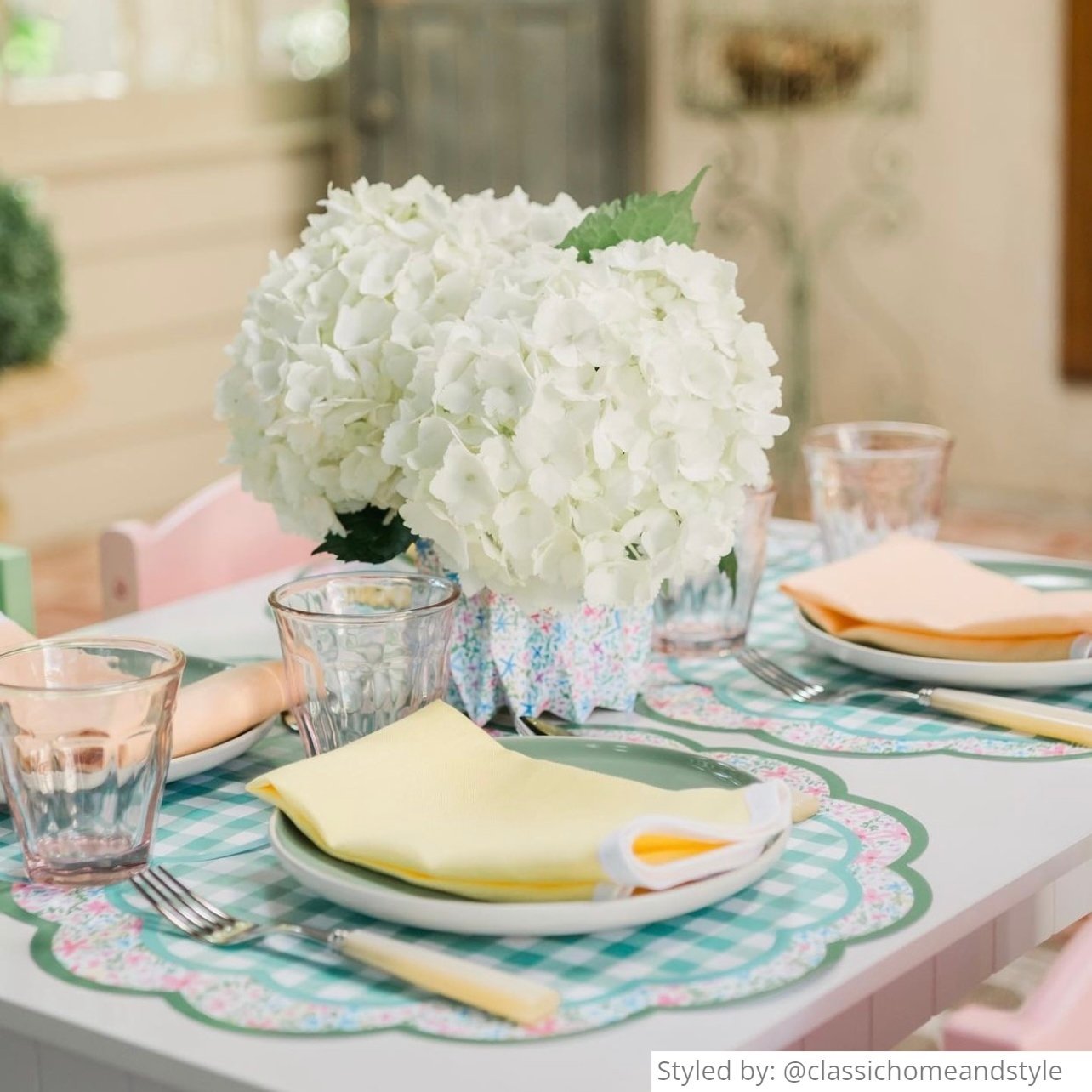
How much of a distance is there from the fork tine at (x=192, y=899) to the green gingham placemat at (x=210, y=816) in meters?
0.03

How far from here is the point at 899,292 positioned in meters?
4.89

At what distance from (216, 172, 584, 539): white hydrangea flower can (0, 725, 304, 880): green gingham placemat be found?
0.56 feet

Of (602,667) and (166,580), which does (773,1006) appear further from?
(166,580)

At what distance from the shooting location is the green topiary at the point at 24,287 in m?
3.77

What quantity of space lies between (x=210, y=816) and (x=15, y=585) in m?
0.77

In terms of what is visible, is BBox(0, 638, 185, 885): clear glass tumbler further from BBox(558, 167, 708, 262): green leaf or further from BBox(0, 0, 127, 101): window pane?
BBox(0, 0, 127, 101): window pane

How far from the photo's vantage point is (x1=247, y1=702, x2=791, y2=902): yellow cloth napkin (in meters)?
0.97

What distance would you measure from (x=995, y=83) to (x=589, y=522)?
12.4ft

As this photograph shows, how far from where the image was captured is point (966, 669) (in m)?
1.39

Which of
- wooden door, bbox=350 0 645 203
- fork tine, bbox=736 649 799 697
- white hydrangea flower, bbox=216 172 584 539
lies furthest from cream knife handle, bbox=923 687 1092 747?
wooden door, bbox=350 0 645 203

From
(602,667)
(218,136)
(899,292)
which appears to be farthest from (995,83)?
(602,667)

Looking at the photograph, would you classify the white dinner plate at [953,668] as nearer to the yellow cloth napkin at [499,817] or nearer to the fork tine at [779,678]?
the fork tine at [779,678]

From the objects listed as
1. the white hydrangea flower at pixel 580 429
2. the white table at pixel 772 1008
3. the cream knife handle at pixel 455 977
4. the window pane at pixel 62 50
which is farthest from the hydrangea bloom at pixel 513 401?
the window pane at pixel 62 50

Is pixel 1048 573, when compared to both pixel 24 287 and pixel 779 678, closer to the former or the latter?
pixel 779 678
